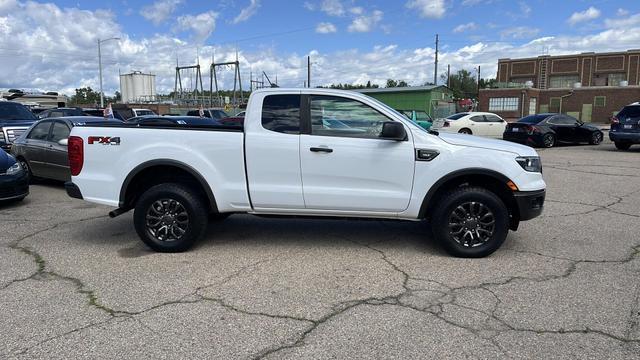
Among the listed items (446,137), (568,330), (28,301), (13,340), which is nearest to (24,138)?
(28,301)

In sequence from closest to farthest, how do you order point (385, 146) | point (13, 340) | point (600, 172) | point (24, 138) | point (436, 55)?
1. point (13, 340)
2. point (385, 146)
3. point (24, 138)
4. point (600, 172)
5. point (436, 55)

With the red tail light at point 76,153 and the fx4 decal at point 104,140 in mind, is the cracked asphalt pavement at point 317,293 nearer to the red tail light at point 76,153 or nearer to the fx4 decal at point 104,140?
the red tail light at point 76,153

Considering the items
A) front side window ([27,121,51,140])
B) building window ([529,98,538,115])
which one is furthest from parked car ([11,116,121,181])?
building window ([529,98,538,115])

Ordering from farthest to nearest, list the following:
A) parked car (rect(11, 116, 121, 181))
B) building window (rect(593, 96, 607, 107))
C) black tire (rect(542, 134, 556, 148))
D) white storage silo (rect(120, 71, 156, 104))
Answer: white storage silo (rect(120, 71, 156, 104)) → building window (rect(593, 96, 607, 107)) → black tire (rect(542, 134, 556, 148)) → parked car (rect(11, 116, 121, 181))

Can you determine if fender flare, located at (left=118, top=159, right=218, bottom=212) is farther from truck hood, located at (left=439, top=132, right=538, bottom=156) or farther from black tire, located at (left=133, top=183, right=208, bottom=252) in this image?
truck hood, located at (left=439, top=132, right=538, bottom=156)

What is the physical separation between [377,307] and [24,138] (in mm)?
9349

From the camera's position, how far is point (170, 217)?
18.4ft

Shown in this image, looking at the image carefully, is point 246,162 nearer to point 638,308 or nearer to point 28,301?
point 28,301

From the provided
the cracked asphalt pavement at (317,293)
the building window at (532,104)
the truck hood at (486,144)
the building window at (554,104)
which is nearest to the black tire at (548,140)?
the cracked asphalt pavement at (317,293)

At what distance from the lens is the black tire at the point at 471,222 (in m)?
5.30

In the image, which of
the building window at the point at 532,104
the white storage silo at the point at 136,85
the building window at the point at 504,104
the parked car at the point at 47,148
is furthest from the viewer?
the white storage silo at the point at 136,85

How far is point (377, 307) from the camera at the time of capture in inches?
165

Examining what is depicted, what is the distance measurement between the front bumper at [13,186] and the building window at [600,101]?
53865 mm

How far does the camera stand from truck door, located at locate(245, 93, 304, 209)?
538 cm
